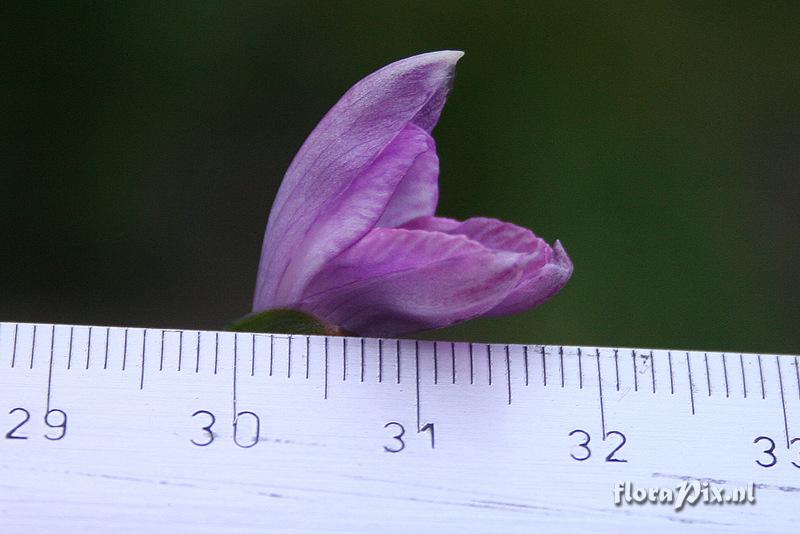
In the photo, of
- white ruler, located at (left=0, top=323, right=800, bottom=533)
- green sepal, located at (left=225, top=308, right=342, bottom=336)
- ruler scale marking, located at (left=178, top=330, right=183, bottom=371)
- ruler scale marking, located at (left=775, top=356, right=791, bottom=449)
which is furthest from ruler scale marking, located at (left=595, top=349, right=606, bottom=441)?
ruler scale marking, located at (left=178, top=330, right=183, bottom=371)

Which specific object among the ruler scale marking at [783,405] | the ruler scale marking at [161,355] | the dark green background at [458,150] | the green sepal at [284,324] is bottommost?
the ruler scale marking at [783,405]

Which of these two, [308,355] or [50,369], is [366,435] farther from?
[50,369]

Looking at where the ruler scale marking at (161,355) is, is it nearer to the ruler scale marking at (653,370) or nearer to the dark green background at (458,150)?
the ruler scale marking at (653,370)

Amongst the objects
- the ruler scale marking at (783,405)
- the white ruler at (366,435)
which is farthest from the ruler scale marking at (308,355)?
the ruler scale marking at (783,405)

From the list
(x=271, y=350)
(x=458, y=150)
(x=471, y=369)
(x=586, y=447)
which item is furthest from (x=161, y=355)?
(x=458, y=150)

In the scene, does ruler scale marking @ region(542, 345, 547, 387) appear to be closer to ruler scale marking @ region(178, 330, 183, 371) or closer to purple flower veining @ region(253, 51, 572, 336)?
purple flower veining @ region(253, 51, 572, 336)

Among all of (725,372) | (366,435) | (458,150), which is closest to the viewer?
(366,435)

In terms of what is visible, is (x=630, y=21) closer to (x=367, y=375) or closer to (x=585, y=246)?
(x=585, y=246)
